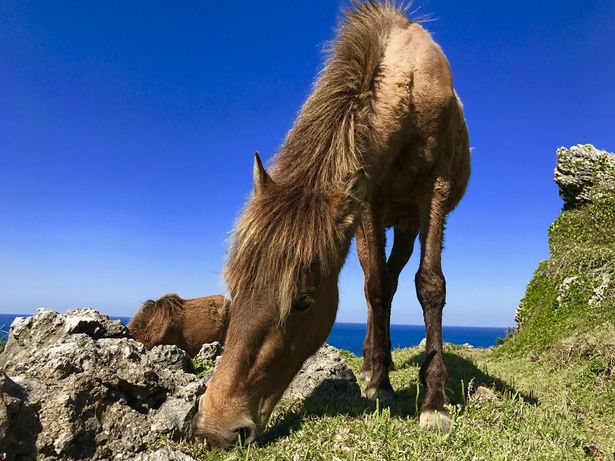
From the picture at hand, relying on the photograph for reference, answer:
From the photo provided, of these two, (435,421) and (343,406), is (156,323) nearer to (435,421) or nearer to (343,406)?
(343,406)

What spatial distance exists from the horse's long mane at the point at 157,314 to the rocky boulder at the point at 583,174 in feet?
30.7

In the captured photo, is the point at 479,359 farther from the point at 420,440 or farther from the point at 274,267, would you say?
the point at 274,267

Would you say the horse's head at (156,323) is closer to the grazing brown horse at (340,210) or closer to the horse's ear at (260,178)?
the grazing brown horse at (340,210)

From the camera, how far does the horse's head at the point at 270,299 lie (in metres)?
3.10

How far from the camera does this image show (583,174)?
10938mm

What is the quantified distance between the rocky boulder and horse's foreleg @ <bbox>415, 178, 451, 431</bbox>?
25.0 ft

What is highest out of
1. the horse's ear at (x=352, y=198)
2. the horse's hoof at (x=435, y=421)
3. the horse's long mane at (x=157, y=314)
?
the horse's ear at (x=352, y=198)

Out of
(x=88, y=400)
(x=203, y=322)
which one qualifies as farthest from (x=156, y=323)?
(x=88, y=400)

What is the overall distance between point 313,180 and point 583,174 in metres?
9.51

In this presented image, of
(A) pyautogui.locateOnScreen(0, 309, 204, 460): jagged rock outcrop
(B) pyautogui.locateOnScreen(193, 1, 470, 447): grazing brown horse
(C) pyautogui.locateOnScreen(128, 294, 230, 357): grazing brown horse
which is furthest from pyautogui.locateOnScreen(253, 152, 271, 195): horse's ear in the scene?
(C) pyautogui.locateOnScreen(128, 294, 230, 357): grazing brown horse

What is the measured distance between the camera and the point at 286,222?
3385 millimetres

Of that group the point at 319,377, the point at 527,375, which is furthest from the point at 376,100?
the point at 527,375

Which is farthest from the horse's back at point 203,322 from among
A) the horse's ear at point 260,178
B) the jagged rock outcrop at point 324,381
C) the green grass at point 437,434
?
the horse's ear at point 260,178

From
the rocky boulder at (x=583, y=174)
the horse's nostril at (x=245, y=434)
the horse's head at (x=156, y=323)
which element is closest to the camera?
the horse's nostril at (x=245, y=434)
